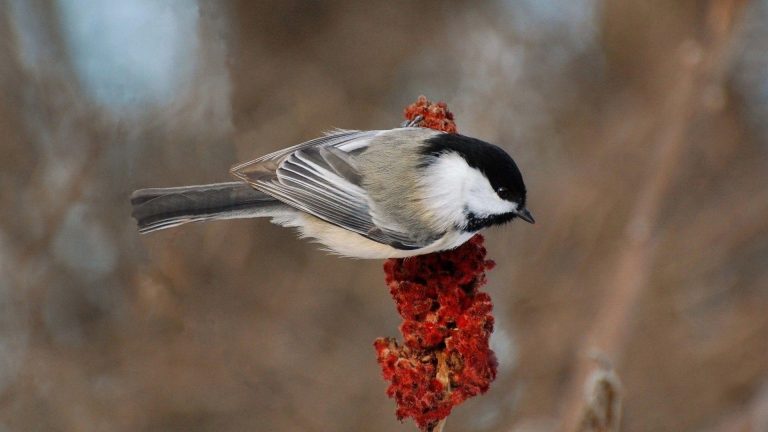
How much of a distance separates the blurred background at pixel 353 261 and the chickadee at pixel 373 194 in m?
1.24

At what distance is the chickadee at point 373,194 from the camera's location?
77.9 inches

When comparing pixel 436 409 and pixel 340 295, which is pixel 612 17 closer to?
pixel 340 295

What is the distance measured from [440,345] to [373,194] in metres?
0.49

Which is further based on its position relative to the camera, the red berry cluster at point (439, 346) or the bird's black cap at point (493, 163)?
the bird's black cap at point (493, 163)

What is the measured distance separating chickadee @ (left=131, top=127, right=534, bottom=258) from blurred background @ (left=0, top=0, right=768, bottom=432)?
1242 millimetres

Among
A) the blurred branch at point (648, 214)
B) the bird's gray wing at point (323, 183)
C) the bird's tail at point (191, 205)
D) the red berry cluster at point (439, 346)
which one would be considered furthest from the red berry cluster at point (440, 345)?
the blurred branch at point (648, 214)

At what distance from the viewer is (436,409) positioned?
176cm

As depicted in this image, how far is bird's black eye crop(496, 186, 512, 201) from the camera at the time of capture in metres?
1.96

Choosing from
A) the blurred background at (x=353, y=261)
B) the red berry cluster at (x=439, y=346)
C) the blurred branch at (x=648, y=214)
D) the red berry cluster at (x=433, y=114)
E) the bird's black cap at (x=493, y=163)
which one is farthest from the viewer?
the blurred background at (x=353, y=261)

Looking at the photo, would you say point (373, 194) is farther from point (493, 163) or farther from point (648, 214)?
point (648, 214)

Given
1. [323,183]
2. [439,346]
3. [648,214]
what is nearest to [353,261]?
[648,214]

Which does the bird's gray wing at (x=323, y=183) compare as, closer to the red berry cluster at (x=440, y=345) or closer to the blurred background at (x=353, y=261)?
the red berry cluster at (x=440, y=345)

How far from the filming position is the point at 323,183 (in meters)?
2.19

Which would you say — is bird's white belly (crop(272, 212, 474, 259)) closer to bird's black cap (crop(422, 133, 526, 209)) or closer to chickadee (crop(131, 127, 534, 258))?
chickadee (crop(131, 127, 534, 258))
